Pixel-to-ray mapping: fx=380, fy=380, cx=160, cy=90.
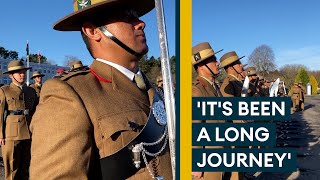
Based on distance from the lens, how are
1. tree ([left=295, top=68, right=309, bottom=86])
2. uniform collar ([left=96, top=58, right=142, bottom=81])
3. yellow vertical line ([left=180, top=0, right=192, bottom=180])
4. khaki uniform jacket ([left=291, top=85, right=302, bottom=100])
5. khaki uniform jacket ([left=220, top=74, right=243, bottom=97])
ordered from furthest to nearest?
tree ([left=295, top=68, right=309, bottom=86])
khaki uniform jacket ([left=291, top=85, right=302, bottom=100])
khaki uniform jacket ([left=220, top=74, right=243, bottom=97])
uniform collar ([left=96, top=58, right=142, bottom=81])
yellow vertical line ([left=180, top=0, right=192, bottom=180])

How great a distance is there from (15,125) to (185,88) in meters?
5.41

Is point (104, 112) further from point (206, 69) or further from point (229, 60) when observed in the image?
point (229, 60)

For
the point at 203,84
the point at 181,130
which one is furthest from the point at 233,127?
the point at 203,84

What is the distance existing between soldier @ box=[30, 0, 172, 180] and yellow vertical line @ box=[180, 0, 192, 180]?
17.7 inches

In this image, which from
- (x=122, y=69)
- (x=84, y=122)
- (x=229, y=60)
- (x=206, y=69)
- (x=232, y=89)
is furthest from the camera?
(x=229, y=60)

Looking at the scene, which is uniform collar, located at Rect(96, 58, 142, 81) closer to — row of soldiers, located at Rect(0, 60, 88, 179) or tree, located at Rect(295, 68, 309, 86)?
row of soldiers, located at Rect(0, 60, 88, 179)

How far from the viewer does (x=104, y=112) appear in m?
1.52

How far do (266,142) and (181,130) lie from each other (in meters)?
0.37

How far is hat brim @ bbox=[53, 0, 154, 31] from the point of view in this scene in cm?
160

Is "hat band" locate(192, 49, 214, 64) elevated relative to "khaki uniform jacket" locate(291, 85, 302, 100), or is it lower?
elevated

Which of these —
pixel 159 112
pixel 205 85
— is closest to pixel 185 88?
pixel 159 112

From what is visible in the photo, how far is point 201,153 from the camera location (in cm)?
132

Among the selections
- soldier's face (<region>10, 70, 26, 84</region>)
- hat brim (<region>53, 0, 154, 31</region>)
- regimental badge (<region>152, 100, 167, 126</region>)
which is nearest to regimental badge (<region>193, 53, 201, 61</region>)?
hat brim (<region>53, 0, 154, 31</region>)

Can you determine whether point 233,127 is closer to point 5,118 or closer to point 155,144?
point 155,144
